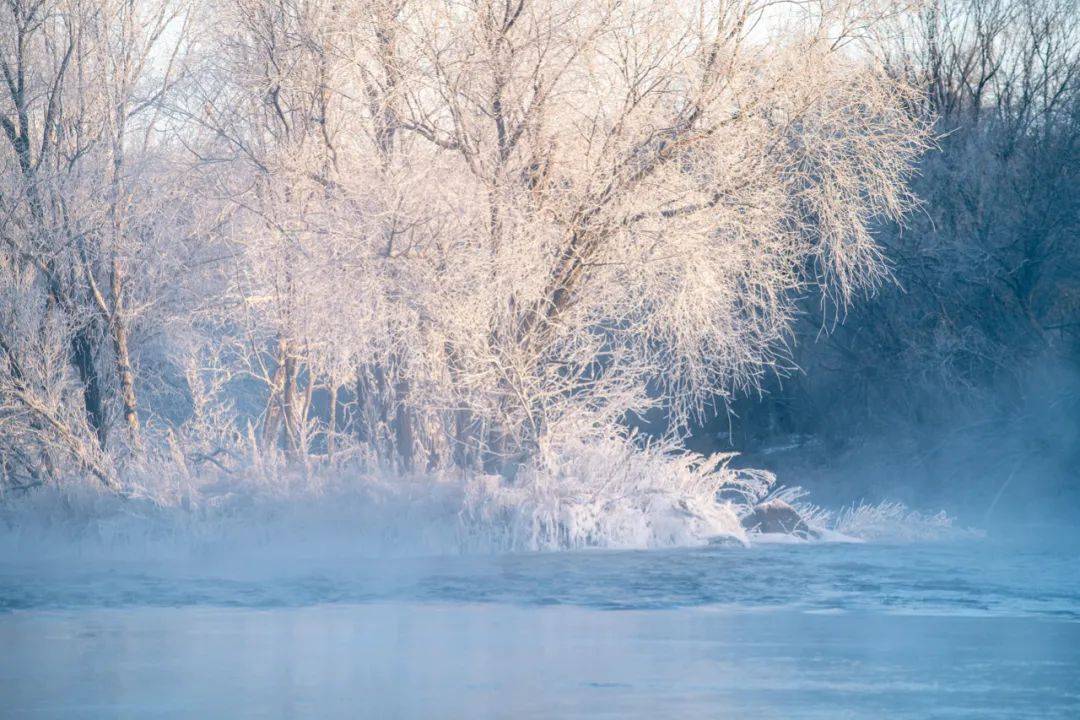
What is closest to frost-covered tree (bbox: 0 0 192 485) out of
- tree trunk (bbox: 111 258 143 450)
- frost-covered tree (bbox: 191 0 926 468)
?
tree trunk (bbox: 111 258 143 450)

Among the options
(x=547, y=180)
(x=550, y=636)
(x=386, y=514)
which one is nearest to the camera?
(x=550, y=636)

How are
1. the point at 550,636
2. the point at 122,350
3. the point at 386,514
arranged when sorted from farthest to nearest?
the point at 122,350
the point at 386,514
the point at 550,636

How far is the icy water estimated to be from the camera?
6.96 metres

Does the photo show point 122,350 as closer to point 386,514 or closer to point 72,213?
point 72,213

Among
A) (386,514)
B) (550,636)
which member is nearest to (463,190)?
(386,514)

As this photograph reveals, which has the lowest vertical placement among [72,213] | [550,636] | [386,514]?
[550,636]

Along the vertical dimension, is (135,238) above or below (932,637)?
above

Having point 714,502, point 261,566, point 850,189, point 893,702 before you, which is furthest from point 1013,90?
point 893,702

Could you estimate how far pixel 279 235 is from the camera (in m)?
14.7

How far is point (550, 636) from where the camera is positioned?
8945 millimetres

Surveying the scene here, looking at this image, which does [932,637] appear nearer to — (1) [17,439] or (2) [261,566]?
(2) [261,566]

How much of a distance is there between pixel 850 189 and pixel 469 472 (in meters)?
5.05

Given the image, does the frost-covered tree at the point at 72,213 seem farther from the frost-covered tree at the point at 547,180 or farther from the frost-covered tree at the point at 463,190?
the frost-covered tree at the point at 547,180

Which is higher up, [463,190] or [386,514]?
[463,190]
